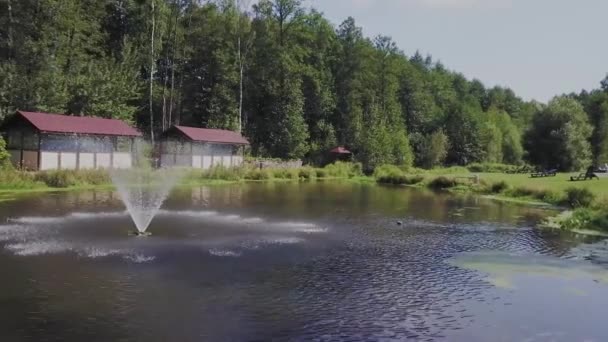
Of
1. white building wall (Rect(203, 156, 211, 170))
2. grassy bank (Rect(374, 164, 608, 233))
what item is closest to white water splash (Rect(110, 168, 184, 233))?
white building wall (Rect(203, 156, 211, 170))

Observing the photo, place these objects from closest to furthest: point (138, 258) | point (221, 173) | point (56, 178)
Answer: point (138, 258), point (56, 178), point (221, 173)

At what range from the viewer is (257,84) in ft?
302

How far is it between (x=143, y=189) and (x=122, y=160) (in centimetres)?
1265

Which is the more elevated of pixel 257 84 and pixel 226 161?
pixel 257 84

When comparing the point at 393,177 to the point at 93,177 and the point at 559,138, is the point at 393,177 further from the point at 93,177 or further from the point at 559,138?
the point at 93,177

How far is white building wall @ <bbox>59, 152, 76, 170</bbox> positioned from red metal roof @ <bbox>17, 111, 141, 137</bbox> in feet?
7.26

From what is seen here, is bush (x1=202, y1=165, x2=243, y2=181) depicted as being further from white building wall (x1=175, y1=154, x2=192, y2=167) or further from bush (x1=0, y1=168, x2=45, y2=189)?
bush (x1=0, y1=168, x2=45, y2=189)

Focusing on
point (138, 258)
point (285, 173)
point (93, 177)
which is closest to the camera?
point (138, 258)

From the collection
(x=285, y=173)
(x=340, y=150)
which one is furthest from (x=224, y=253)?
(x=340, y=150)

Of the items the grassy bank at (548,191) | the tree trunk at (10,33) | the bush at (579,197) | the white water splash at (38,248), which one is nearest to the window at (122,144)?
the tree trunk at (10,33)

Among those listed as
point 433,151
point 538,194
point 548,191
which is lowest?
point 538,194

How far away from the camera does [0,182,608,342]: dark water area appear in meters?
13.4

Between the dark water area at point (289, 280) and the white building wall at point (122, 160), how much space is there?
26.1 meters

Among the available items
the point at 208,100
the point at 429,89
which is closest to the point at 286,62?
the point at 208,100
